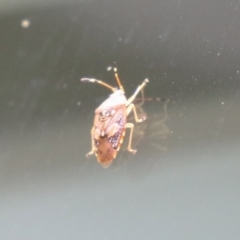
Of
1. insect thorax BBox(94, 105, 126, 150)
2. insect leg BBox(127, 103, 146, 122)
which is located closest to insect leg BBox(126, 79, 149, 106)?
insect leg BBox(127, 103, 146, 122)

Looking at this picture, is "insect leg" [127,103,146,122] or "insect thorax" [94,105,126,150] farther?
"insect leg" [127,103,146,122]

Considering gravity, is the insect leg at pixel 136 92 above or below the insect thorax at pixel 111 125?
above

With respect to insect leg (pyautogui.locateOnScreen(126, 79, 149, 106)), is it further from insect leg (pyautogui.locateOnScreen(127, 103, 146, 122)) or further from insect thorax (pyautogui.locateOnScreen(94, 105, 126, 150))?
insect thorax (pyautogui.locateOnScreen(94, 105, 126, 150))

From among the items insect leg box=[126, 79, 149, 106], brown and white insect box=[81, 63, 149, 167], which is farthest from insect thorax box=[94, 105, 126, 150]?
insect leg box=[126, 79, 149, 106]

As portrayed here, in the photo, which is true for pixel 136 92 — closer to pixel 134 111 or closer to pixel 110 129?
pixel 134 111

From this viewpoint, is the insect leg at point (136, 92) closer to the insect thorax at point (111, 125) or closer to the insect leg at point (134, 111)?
the insect leg at point (134, 111)

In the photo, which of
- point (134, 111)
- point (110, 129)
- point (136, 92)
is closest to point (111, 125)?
point (110, 129)

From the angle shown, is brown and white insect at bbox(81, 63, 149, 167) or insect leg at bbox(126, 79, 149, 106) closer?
brown and white insect at bbox(81, 63, 149, 167)

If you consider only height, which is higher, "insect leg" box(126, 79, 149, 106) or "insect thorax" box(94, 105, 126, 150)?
"insect leg" box(126, 79, 149, 106)

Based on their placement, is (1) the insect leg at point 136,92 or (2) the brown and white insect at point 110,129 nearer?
(2) the brown and white insect at point 110,129

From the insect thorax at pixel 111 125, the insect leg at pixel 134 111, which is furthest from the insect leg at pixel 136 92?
the insect thorax at pixel 111 125

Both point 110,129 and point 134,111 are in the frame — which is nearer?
point 110,129

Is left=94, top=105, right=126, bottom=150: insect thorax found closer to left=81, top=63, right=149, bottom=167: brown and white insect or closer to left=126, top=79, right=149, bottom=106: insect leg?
left=81, top=63, right=149, bottom=167: brown and white insect

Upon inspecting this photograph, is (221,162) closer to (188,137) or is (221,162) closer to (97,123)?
(188,137)
